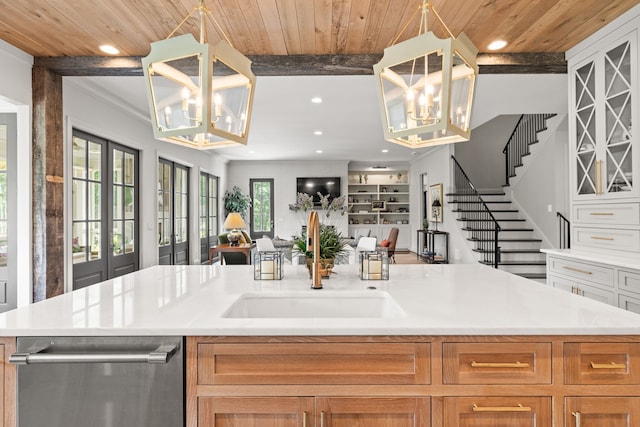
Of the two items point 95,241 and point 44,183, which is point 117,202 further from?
point 44,183

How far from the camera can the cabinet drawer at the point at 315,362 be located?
46.9 inches

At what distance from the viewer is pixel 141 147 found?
5363mm

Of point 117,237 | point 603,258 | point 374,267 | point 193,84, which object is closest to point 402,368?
point 374,267

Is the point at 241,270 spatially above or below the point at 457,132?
below

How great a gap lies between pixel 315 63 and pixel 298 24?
21.4 inches

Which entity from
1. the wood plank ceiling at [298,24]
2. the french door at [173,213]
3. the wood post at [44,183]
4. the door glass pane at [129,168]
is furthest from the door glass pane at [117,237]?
the wood plank ceiling at [298,24]

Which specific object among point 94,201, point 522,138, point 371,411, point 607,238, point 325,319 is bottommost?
point 371,411

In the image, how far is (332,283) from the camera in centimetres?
185

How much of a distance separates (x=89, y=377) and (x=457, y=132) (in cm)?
158

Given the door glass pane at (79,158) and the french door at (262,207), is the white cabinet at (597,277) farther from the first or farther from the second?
the french door at (262,207)

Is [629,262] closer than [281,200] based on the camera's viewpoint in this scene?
Yes

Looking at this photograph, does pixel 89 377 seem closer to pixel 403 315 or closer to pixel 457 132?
pixel 403 315

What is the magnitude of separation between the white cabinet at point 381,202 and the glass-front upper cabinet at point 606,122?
7.73 meters

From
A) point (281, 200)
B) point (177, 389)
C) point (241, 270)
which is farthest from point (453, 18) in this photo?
point (281, 200)
